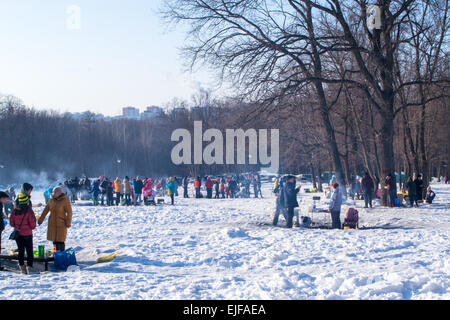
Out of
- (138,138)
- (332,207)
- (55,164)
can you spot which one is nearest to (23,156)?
(55,164)

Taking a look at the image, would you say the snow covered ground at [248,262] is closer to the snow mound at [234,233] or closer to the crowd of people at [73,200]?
the snow mound at [234,233]

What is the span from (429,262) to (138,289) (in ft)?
18.5

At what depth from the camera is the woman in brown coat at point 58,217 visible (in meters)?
9.59

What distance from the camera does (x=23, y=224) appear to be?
29.3ft

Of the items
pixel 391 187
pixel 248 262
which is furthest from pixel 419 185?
pixel 248 262

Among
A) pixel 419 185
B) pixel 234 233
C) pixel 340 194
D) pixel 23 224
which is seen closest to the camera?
pixel 23 224

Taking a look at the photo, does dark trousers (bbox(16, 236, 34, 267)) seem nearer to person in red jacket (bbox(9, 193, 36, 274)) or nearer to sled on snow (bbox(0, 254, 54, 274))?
person in red jacket (bbox(9, 193, 36, 274))

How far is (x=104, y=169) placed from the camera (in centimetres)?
8738

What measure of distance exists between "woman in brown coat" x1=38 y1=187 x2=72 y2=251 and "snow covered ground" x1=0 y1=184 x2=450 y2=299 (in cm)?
79

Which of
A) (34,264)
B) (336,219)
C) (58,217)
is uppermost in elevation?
(58,217)

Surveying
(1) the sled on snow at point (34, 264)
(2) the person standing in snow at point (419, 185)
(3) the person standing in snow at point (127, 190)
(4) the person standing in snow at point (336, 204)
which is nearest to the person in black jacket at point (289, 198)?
(4) the person standing in snow at point (336, 204)

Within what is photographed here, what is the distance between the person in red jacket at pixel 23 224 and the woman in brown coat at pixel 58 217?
532mm

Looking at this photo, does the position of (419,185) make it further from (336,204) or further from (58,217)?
(58,217)

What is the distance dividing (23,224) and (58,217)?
32.2 inches
